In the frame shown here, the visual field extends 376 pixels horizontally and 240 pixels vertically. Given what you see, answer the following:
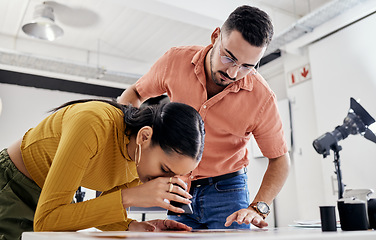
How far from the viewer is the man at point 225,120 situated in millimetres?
1443

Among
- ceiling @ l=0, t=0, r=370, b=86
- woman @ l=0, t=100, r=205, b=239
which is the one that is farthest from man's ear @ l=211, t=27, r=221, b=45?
ceiling @ l=0, t=0, r=370, b=86

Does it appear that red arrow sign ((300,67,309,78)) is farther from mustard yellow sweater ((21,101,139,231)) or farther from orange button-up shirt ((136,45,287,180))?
mustard yellow sweater ((21,101,139,231))

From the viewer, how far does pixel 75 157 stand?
0.91 metres

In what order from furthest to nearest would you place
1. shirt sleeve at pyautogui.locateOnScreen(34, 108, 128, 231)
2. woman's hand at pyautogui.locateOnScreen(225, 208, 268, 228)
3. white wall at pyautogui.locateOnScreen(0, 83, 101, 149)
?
white wall at pyautogui.locateOnScreen(0, 83, 101, 149)
woman's hand at pyautogui.locateOnScreen(225, 208, 268, 228)
shirt sleeve at pyautogui.locateOnScreen(34, 108, 128, 231)

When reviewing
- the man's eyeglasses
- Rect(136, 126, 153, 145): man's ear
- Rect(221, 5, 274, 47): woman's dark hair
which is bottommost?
Rect(136, 126, 153, 145): man's ear

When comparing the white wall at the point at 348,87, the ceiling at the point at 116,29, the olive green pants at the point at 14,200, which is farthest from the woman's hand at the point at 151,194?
the white wall at the point at 348,87

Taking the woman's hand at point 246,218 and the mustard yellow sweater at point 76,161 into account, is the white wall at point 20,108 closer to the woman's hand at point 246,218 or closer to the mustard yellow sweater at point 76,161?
the mustard yellow sweater at point 76,161

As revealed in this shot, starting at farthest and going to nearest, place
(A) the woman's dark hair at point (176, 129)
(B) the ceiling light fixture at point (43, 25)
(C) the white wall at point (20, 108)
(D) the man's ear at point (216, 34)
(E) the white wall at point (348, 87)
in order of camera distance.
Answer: (C) the white wall at point (20, 108) → (B) the ceiling light fixture at point (43, 25) → (E) the white wall at point (348, 87) → (D) the man's ear at point (216, 34) → (A) the woman's dark hair at point (176, 129)

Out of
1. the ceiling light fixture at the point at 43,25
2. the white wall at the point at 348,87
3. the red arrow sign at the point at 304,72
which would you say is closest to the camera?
the white wall at the point at 348,87

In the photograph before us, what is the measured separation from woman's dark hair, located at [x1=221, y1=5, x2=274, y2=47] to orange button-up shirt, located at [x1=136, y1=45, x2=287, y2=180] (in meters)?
0.23

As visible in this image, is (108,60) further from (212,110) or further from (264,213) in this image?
(264,213)

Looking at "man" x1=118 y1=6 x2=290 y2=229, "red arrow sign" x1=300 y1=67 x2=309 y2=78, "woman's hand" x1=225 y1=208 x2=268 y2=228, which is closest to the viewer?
"woman's hand" x1=225 y1=208 x2=268 y2=228

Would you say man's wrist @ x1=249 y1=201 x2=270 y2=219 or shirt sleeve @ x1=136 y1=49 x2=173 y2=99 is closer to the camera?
man's wrist @ x1=249 y1=201 x2=270 y2=219

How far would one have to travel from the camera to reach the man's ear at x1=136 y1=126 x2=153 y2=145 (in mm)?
1082
